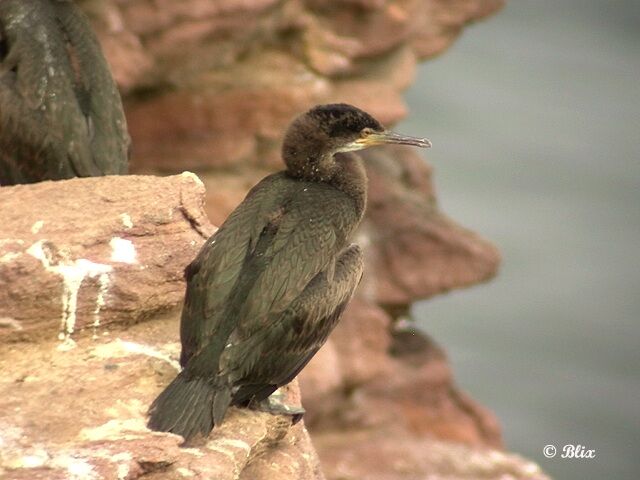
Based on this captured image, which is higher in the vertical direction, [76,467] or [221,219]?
[76,467]

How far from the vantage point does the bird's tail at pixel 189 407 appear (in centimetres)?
479

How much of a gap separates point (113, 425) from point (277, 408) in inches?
27.6

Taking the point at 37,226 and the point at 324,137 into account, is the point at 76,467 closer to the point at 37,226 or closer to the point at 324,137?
the point at 37,226

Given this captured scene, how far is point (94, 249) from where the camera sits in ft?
17.6

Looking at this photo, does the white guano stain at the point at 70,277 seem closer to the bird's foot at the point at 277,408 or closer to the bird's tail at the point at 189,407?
the bird's tail at the point at 189,407

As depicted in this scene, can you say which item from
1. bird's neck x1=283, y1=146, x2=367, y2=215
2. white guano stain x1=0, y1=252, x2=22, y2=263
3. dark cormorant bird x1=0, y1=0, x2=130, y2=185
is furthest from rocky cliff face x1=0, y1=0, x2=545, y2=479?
dark cormorant bird x1=0, y1=0, x2=130, y2=185

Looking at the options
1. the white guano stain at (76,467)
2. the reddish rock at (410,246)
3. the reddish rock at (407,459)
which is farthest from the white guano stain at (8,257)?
the reddish rock at (410,246)

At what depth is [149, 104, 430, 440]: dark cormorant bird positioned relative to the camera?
492 cm

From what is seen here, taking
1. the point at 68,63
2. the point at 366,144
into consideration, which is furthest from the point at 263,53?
the point at 366,144

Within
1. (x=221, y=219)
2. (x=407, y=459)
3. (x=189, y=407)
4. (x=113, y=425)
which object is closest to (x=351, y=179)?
(x=189, y=407)

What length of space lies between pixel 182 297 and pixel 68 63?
1.89m

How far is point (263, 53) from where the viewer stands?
9711mm

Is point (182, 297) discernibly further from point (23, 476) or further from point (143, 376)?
point (23, 476)
